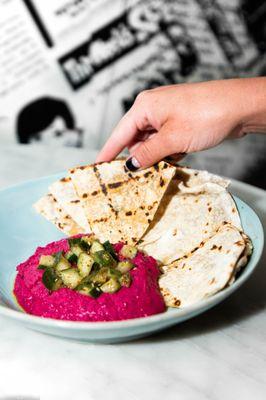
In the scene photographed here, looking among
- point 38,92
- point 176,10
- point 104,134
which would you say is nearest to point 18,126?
point 38,92

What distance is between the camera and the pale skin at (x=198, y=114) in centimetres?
135

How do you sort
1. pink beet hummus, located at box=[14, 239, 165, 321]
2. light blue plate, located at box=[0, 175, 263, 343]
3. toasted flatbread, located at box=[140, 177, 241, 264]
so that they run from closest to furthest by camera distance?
light blue plate, located at box=[0, 175, 263, 343], pink beet hummus, located at box=[14, 239, 165, 321], toasted flatbread, located at box=[140, 177, 241, 264]

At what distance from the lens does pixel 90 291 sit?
3.52 ft

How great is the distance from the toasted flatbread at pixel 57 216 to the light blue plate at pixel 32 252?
2 cm

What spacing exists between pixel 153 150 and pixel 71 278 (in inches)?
16.7

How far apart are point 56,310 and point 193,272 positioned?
274mm

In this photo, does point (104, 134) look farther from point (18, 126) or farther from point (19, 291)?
point (19, 291)

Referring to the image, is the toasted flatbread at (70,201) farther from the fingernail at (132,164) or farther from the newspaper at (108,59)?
the newspaper at (108,59)

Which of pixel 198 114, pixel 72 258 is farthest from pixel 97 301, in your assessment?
pixel 198 114

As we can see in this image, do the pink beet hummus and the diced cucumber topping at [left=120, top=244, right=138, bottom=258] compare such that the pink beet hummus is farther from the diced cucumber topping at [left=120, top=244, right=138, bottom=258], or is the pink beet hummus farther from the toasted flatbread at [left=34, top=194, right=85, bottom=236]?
the toasted flatbread at [left=34, top=194, right=85, bottom=236]

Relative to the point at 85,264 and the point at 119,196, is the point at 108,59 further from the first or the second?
the point at 85,264

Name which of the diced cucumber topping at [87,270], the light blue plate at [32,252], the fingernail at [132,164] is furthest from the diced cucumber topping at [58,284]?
the fingernail at [132,164]

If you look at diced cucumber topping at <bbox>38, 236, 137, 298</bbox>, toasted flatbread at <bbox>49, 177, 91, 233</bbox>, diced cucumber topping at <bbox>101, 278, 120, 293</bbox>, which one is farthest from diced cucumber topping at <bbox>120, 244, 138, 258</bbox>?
toasted flatbread at <bbox>49, 177, 91, 233</bbox>

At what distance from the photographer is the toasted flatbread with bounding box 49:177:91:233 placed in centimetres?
147
